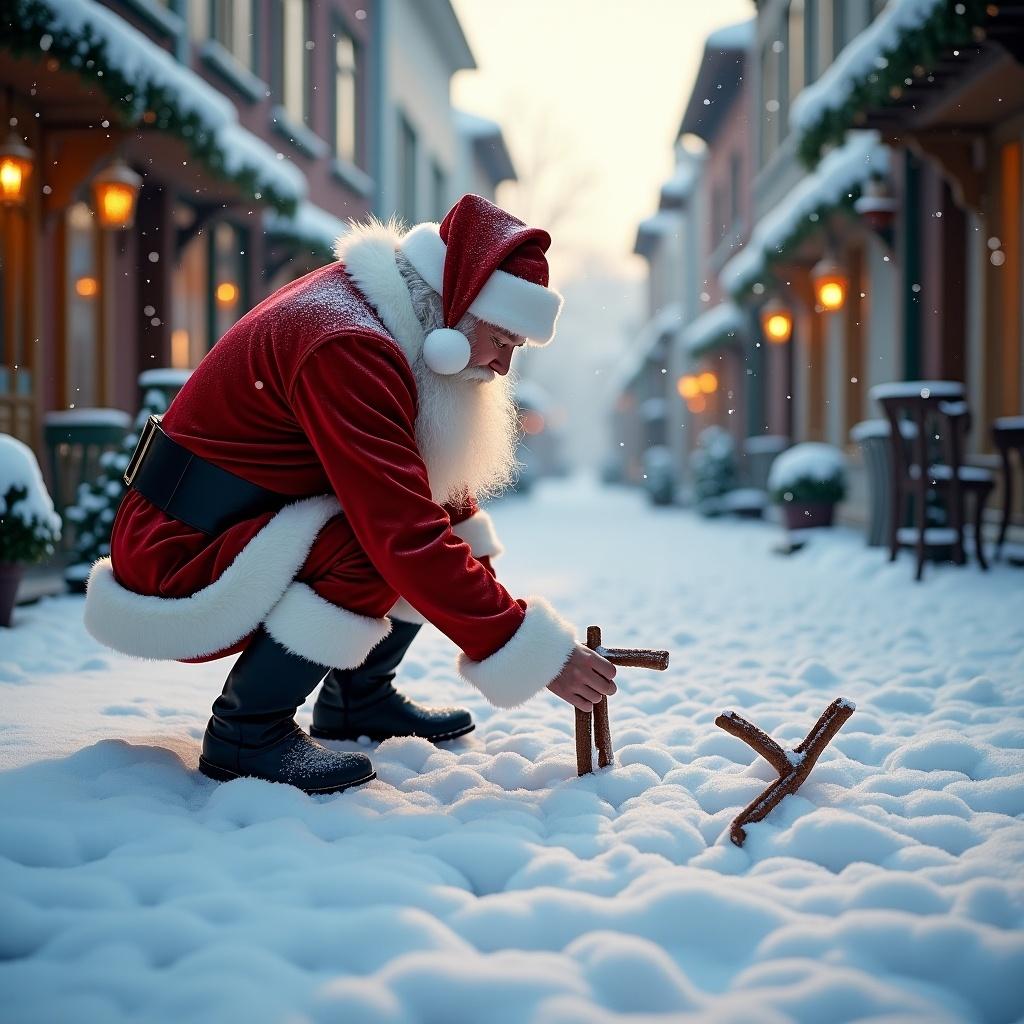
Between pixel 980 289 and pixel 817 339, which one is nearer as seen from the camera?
pixel 980 289

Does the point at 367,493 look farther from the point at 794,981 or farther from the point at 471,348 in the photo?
the point at 794,981

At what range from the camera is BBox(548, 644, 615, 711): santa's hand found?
2.25 meters

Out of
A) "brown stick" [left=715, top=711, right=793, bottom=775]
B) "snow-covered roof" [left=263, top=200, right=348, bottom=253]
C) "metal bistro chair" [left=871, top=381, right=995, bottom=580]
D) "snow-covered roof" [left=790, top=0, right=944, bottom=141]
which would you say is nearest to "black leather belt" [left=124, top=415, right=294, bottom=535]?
"brown stick" [left=715, top=711, right=793, bottom=775]

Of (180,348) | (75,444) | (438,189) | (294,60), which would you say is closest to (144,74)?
(75,444)

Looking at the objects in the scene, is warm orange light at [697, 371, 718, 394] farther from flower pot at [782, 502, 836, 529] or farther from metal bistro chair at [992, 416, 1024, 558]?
metal bistro chair at [992, 416, 1024, 558]

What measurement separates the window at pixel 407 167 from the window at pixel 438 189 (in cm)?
132

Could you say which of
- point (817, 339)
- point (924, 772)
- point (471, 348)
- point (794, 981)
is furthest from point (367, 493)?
point (817, 339)

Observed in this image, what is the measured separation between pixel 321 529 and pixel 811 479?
25.2 feet

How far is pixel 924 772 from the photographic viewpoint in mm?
2504

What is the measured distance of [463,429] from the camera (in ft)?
8.11

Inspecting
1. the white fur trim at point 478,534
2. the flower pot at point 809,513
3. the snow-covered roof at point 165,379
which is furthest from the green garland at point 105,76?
the flower pot at point 809,513

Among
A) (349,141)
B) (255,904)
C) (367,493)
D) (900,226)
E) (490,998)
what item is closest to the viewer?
(490,998)

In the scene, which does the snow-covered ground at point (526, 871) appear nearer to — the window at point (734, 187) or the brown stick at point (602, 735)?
the brown stick at point (602, 735)

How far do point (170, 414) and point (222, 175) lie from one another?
560 cm
